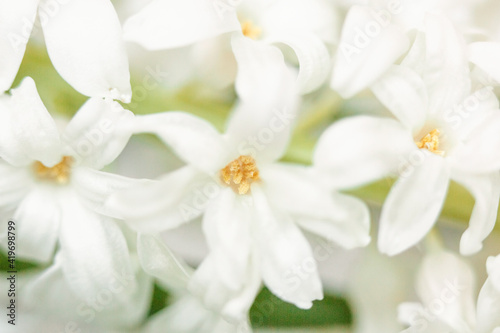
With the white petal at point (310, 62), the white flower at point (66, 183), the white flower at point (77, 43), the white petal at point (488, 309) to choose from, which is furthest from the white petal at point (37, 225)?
the white petal at point (488, 309)

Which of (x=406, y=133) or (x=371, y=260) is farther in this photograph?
(x=371, y=260)

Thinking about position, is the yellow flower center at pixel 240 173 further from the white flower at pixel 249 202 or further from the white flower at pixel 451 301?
the white flower at pixel 451 301

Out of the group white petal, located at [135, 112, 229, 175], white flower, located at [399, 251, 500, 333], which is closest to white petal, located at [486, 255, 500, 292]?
white flower, located at [399, 251, 500, 333]

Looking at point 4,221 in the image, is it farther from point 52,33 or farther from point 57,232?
point 52,33

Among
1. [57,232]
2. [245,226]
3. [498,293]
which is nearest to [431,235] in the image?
[498,293]

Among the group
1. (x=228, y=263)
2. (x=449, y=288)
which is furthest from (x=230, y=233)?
(x=449, y=288)

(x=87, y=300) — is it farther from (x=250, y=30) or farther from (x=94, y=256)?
(x=250, y=30)

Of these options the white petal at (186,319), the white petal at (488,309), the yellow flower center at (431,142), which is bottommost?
the white petal at (186,319)
